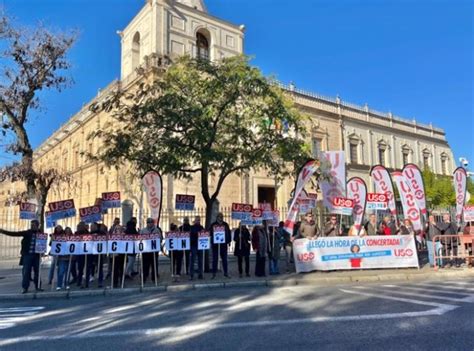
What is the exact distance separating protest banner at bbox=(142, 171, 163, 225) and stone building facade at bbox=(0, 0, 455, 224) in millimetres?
6125

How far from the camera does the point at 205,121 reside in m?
13.3

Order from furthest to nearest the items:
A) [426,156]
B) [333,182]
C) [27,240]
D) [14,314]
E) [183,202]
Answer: [426,156] → [333,182] → [183,202] → [27,240] → [14,314]

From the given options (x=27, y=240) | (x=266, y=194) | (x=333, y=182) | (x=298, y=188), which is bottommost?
(x=27, y=240)

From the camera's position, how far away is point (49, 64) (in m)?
15.4

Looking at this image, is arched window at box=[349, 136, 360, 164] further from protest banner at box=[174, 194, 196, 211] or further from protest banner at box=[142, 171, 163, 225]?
protest banner at box=[142, 171, 163, 225]

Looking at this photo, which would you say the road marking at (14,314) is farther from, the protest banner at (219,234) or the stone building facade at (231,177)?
the stone building facade at (231,177)

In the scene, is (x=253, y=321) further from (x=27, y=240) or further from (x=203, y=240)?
(x=27, y=240)

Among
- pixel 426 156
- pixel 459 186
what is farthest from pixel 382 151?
Result: pixel 459 186

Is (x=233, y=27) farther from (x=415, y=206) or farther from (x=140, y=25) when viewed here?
(x=415, y=206)

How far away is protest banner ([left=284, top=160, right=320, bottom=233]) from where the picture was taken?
45.6ft

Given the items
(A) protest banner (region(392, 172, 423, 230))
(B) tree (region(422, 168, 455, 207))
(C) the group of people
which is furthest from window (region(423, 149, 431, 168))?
(C) the group of people

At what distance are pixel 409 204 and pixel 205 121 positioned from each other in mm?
8751

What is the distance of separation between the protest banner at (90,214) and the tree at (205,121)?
79.8 inches

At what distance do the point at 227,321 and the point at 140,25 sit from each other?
95.6 feet
